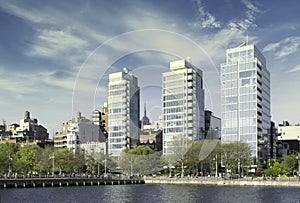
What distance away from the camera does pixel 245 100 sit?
602 ft

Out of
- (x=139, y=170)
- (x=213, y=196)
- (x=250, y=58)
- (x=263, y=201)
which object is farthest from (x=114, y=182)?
(x=250, y=58)

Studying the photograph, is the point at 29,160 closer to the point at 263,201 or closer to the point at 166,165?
the point at 166,165

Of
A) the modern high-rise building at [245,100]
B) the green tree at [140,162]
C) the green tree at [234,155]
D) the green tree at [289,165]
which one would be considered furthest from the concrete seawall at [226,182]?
the modern high-rise building at [245,100]

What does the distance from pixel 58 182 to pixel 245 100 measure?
85664 millimetres

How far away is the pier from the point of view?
113938 mm

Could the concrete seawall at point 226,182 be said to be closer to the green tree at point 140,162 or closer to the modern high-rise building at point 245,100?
the green tree at point 140,162

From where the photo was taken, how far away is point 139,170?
160875 mm

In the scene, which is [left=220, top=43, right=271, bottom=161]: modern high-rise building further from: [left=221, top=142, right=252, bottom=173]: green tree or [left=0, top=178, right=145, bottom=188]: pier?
[left=0, top=178, right=145, bottom=188]: pier

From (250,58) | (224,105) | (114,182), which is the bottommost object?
(114,182)

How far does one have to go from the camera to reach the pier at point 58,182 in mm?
113938

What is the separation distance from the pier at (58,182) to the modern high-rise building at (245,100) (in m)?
56.3

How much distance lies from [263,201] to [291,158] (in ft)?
246

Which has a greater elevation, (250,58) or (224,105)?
(250,58)

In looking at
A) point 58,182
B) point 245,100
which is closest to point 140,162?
point 58,182
